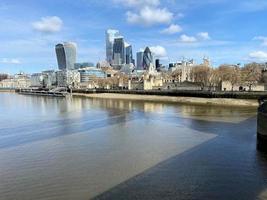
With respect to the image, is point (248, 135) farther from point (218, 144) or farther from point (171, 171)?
point (171, 171)

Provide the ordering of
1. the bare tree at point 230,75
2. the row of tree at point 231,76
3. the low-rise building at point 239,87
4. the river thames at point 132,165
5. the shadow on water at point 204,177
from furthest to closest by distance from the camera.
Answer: the row of tree at point 231,76, the bare tree at point 230,75, the low-rise building at point 239,87, the river thames at point 132,165, the shadow on water at point 204,177

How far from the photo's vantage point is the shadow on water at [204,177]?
54.0 ft

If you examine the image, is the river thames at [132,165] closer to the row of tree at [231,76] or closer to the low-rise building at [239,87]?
the low-rise building at [239,87]

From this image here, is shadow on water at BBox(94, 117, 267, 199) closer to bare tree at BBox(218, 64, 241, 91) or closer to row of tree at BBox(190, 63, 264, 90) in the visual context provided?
bare tree at BBox(218, 64, 241, 91)

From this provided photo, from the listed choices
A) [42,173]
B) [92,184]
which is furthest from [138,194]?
[42,173]

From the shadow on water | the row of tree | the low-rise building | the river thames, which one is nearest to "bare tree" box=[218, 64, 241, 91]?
the row of tree

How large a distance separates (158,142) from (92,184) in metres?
12.5

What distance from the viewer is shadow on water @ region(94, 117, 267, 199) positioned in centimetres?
1647

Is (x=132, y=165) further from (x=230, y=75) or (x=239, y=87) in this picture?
(x=230, y=75)

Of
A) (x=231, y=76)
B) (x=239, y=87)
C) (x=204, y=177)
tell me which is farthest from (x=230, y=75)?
(x=204, y=177)

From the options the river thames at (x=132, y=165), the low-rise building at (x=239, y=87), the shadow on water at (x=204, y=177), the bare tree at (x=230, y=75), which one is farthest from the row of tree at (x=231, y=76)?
the shadow on water at (x=204, y=177)

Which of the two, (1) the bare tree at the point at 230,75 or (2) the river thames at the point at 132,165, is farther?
(1) the bare tree at the point at 230,75

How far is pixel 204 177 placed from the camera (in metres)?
19.1

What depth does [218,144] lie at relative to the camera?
94.4ft
